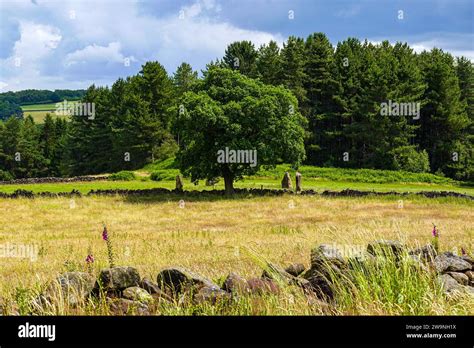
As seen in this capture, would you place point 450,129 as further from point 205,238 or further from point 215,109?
point 205,238

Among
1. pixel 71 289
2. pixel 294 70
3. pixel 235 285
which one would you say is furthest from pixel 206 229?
pixel 294 70

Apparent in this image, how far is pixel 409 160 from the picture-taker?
58281 millimetres

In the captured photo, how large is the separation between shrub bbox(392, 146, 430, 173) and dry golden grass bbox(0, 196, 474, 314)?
28.7m

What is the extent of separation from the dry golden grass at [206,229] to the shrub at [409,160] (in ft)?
94.3

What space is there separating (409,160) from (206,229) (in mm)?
43812

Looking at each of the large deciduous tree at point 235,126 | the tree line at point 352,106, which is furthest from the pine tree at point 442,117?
the large deciduous tree at point 235,126

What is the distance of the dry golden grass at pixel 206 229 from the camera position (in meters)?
12.7

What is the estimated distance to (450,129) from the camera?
202 feet

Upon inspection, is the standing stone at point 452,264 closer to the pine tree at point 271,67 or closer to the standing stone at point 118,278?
the standing stone at point 118,278

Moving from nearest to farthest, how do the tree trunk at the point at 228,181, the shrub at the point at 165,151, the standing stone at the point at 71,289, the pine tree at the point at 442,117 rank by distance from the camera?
the standing stone at the point at 71,289 → the tree trunk at the point at 228,181 → the pine tree at the point at 442,117 → the shrub at the point at 165,151

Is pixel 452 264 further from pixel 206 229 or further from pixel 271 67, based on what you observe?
pixel 271 67

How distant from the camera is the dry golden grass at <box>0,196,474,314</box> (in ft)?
41.7
